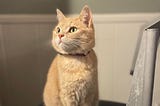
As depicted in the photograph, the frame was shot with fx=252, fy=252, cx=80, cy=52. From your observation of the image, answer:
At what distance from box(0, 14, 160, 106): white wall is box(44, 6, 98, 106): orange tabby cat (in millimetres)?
395

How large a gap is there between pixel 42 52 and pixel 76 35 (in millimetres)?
507

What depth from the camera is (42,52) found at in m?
1.27

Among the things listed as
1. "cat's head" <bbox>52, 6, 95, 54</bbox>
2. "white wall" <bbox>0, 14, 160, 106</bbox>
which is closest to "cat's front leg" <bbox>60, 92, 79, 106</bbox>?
"cat's head" <bbox>52, 6, 95, 54</bbox>

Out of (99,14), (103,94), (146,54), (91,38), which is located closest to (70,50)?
(91,38)

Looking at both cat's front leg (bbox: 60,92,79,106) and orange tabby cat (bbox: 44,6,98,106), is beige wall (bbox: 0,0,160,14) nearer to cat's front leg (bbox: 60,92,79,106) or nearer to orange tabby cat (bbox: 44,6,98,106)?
orange tabby cat (bbox: 44,6,98,106)

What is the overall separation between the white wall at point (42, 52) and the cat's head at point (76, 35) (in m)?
0.39

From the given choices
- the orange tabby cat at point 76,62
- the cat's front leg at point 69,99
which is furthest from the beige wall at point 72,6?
the cat's front leg at point 69,99

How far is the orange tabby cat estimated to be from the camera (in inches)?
31.7

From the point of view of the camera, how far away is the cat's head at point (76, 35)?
0.80 metres

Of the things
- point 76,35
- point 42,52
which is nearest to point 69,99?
point 76,35

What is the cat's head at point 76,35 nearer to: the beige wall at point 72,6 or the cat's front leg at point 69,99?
the cat's front leg at point 69,99

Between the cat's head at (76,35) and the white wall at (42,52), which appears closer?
the cat's head at (76,35)

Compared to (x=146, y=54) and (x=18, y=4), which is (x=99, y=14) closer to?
(x=18, y=4)

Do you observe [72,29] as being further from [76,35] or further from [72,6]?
[72,6]
